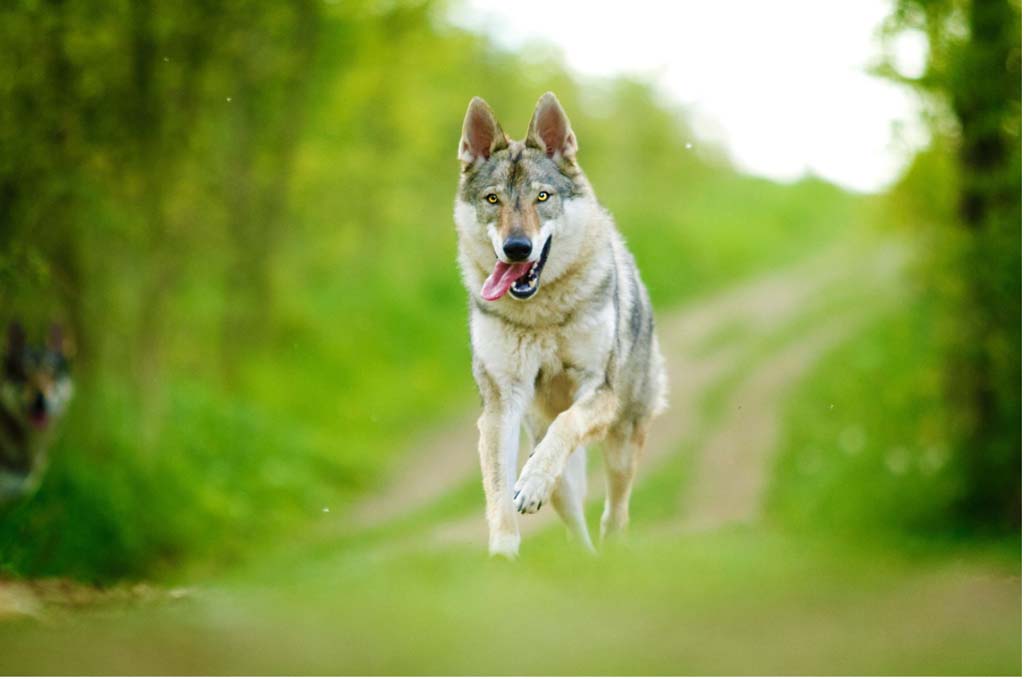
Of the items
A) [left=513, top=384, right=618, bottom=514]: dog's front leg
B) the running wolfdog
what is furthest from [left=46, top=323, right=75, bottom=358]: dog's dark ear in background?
[left=513, top=384, right=618, bottom=514]: dog's front leg

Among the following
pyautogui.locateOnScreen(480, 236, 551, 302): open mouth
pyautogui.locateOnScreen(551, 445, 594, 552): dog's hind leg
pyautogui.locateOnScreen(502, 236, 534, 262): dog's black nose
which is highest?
pyautogui.locateOnScreen(502, 236, 534, 262): dog's black nose

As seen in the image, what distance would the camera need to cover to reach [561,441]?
5082mm

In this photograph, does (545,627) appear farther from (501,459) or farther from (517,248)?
(517,248)

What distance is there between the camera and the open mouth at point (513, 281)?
5062 mm

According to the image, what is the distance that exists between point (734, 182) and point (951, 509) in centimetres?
1454

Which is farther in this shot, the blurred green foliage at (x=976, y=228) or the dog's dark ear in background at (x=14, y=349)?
the blurred green foliage at (x=976, y=228)

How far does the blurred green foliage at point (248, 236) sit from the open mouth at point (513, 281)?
10.8 ft

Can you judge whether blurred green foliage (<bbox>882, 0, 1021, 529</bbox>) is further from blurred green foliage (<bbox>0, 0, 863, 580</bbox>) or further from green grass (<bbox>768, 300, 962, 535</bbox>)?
blurred green foliage (<bbox>0, 0, 863, 580</bbox>)

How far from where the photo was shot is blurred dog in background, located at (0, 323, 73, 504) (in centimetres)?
894

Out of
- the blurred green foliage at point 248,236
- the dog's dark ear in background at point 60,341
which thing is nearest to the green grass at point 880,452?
the blurred green foliage at point 248,236

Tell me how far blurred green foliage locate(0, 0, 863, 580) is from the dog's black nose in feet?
11.2

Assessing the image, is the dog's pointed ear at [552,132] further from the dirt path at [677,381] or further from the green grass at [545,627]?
the dirt path at [677,381]

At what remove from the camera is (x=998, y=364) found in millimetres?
9930

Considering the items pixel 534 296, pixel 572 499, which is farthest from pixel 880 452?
pixel 534 296
